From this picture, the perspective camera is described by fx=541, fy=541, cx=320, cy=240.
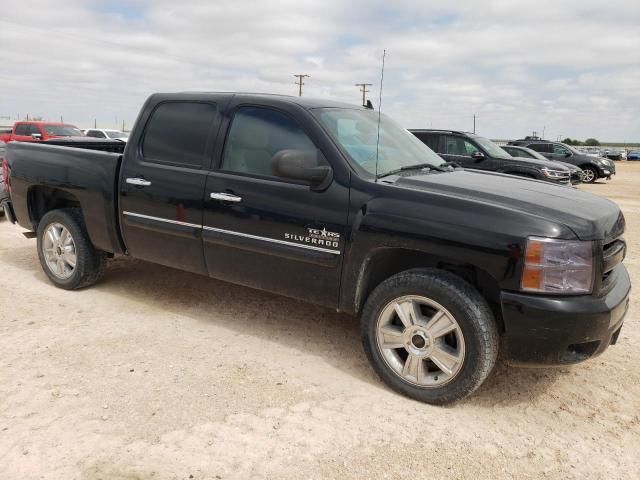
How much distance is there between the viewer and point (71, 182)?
4.79 m

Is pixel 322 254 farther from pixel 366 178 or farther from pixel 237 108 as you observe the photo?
pixel 237 108

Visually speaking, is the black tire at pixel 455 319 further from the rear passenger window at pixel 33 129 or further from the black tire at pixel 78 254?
the rear passenger window at pixel 33 129

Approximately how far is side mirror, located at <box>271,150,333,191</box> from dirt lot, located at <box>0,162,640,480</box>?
1.26 metres

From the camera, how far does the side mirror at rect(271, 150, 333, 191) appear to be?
11.1 ft

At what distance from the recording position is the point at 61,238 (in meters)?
5.03

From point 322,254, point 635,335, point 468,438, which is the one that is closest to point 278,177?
point 322,254

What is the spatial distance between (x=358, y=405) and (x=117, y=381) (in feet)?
4.89

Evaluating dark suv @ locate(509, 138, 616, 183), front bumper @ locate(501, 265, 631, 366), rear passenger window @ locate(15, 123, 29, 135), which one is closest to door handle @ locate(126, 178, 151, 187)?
front bumper @ locate(501, 265, 631, 366)

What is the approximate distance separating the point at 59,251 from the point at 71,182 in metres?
0.73

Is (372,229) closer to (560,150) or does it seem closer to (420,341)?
(420,341)

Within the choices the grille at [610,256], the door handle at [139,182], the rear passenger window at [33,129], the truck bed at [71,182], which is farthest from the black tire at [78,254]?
the rear passenger window at [33,129]

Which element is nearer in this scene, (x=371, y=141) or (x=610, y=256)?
(x=610, y=256)

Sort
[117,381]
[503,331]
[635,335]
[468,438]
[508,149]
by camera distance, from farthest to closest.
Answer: [508,149], [635,335], [117,381], [503,331], [468,438]

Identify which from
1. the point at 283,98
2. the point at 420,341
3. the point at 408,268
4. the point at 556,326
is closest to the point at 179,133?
the point at 283,98
